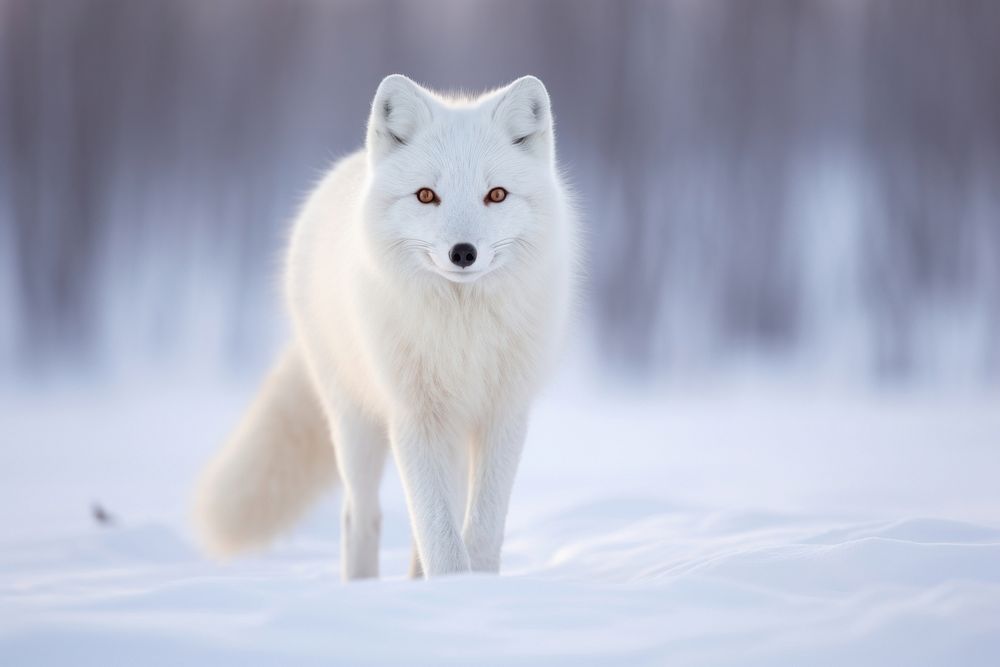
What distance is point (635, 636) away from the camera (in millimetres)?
1709

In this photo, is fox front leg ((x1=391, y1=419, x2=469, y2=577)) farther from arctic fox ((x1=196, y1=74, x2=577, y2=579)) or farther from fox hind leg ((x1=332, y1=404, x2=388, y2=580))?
fox hind leg ((x1=332, y1=404, x2=388, y2=580))

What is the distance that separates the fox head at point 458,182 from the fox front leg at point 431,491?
1.46 ft

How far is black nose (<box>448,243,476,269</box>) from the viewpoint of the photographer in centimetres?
219

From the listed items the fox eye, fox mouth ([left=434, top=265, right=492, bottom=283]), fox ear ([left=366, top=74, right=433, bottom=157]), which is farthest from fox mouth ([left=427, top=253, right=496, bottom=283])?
fox ear ([left=366, top=74, right=433, bottom=157])

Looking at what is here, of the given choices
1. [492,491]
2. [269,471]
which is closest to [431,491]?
[492,491]

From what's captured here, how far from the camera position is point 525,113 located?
2.55m

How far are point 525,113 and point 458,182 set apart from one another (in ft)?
1.17

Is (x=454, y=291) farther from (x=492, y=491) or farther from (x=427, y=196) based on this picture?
(x=492, y=491)

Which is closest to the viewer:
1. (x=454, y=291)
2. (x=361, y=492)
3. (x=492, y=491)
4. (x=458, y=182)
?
(x=458, y=182)

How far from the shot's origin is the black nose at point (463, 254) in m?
2.19

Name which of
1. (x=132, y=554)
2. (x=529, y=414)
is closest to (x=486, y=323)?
(x=529, y=414)

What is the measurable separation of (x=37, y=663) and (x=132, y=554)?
85.8 inches

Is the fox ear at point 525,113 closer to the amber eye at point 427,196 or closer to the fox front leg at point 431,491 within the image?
the amber eye at point 427,196

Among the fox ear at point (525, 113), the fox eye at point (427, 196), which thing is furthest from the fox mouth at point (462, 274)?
the fox ear at point (525, 113)
